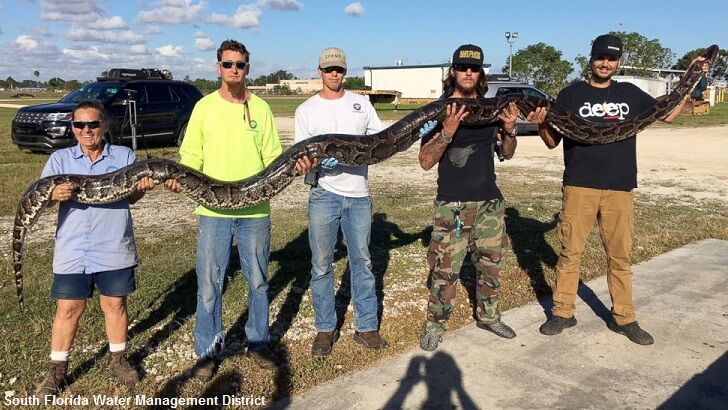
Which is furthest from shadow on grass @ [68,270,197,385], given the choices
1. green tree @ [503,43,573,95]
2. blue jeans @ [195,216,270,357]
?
green tree @ [503,43,573,95]

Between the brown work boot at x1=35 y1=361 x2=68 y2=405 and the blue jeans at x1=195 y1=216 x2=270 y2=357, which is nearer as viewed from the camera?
the brown work boot at x1=35 y1=361 x2=68 y2=405

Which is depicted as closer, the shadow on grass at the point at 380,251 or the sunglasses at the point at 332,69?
the sunglasses at the point at 332,69

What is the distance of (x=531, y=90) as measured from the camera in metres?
24.0

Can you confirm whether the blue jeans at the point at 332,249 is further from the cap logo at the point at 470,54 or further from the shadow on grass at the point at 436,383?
the cap logo at the point at 470,54

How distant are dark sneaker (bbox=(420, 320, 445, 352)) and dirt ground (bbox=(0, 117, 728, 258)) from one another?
5.85m

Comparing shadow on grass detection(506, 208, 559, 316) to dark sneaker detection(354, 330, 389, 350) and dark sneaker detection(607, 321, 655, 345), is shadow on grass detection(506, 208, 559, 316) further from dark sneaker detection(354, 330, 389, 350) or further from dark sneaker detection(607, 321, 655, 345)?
dark sneaker detection(354, 330, 389, 350)

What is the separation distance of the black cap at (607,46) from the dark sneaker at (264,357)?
4.27 meters

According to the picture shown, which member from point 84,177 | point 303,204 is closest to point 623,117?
point 84,177

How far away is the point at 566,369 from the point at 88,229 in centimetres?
429

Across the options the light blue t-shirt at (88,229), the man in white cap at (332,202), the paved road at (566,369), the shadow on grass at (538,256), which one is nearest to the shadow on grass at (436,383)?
the paved road at (566,369)

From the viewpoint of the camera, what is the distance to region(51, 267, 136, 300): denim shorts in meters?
4.38

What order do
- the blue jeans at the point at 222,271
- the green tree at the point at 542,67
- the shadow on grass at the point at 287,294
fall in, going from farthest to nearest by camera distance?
the green tree at the point at 542,67 → the shadow on grass at the point at 287,294 → the blue jeans at the point at 222,271

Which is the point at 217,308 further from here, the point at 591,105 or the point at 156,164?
the point at 591,105

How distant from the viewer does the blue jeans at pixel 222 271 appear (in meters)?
4.74
